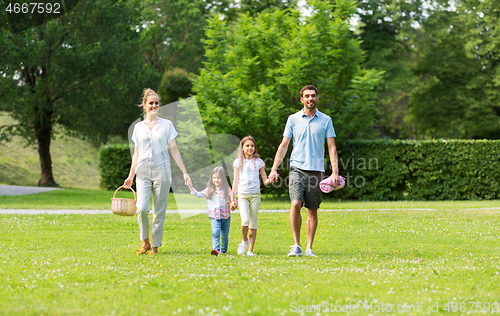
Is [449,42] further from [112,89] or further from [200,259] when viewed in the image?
[200,259]

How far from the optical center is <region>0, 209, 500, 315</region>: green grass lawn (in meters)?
4.22

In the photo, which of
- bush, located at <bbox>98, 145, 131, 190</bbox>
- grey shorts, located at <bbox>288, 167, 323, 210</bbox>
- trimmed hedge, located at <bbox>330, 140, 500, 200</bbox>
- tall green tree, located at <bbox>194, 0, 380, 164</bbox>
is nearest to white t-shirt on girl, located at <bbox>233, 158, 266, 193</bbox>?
grey shorts, located at <bbox>288, 167, 323, 210</bbox>

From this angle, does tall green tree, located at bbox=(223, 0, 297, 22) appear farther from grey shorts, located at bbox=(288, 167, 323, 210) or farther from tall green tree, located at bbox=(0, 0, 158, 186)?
grey shorts, located at bbox=(288, 167, 323, 210)

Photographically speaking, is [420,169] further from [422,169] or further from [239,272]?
[239,272]

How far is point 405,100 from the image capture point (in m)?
49.5

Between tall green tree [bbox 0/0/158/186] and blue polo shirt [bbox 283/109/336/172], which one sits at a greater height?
tall green tree [bbox 0/0/158/186]

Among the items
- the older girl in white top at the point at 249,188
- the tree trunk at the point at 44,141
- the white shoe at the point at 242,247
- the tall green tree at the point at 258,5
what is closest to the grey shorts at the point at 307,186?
the older girl in white top at the point at 249,188

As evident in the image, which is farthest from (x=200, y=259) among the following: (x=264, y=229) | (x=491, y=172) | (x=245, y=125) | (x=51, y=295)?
(x=491, y=172)

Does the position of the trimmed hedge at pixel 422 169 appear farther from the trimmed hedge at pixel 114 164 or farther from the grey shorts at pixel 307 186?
the grey shorts at pixel 307 186

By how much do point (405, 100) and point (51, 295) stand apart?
4900 centimetres

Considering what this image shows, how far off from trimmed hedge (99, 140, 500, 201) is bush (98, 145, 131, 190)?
10279 millimetres

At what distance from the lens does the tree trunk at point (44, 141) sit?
24.8m

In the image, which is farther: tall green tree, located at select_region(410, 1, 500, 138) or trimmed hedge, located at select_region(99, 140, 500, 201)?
tall green tree, located at select_region(410, 1, 500, 138)

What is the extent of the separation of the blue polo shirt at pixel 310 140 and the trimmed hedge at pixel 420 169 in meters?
12.8
